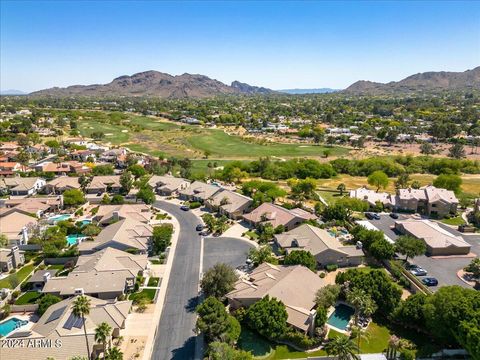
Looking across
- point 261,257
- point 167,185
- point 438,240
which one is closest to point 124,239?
point 261,257

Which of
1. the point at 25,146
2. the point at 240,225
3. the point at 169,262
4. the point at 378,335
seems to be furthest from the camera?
the point at 25,146

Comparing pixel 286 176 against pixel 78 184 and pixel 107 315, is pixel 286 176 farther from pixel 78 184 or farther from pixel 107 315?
pixel 107 315

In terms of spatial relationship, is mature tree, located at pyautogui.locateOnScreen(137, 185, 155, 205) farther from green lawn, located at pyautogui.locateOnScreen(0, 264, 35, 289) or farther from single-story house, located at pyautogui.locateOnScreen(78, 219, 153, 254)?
green lawn, located at pyautogui.locateOnScreen(0, 264, 35, 289)

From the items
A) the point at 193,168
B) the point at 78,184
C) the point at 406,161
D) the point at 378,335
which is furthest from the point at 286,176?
the point at 378,335

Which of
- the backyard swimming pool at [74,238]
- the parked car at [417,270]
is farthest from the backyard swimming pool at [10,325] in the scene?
the parked car at [417,270]

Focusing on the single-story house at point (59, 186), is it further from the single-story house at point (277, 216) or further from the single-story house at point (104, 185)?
the single-story house at point (277, 216)

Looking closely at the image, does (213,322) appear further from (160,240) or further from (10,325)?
(10,325)

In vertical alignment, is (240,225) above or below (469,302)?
below
